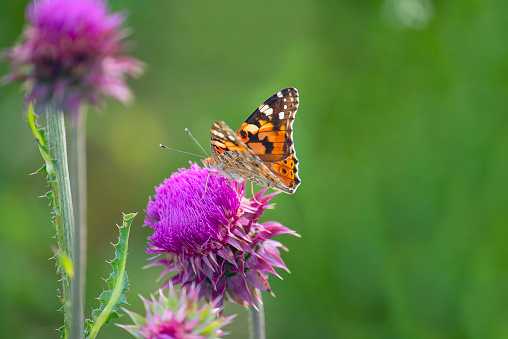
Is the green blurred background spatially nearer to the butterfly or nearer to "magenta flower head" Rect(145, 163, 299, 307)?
the butterfly

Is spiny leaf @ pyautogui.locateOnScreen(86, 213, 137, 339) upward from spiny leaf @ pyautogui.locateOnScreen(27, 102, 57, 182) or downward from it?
downward

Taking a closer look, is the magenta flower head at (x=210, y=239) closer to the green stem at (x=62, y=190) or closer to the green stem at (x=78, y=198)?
the green stem at (x=62, y=190)

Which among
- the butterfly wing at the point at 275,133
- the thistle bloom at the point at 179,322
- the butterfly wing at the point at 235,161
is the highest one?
the butterfly wing at the point at 275,133

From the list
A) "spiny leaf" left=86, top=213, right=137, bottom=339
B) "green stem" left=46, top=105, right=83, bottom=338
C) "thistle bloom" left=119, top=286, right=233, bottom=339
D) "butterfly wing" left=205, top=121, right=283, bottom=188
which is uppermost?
"butterfly wing" left=205, top=121, right=283, bottom=188

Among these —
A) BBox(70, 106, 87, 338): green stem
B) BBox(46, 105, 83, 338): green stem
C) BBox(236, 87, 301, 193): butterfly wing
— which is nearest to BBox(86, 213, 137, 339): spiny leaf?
BBox(46, 105, 83, 338): green stem

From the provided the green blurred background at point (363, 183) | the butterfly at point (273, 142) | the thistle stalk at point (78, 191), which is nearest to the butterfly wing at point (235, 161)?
the butterfly at point (273, 142)

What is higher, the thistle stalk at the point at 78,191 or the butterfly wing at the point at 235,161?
the butterfly wing at the point at 235,161

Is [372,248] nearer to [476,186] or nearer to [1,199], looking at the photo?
[476,186]

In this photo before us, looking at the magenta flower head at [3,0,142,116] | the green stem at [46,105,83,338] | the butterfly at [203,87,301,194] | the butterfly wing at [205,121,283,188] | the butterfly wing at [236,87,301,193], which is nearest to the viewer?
the magenta flower head at [3,0,142,116]
